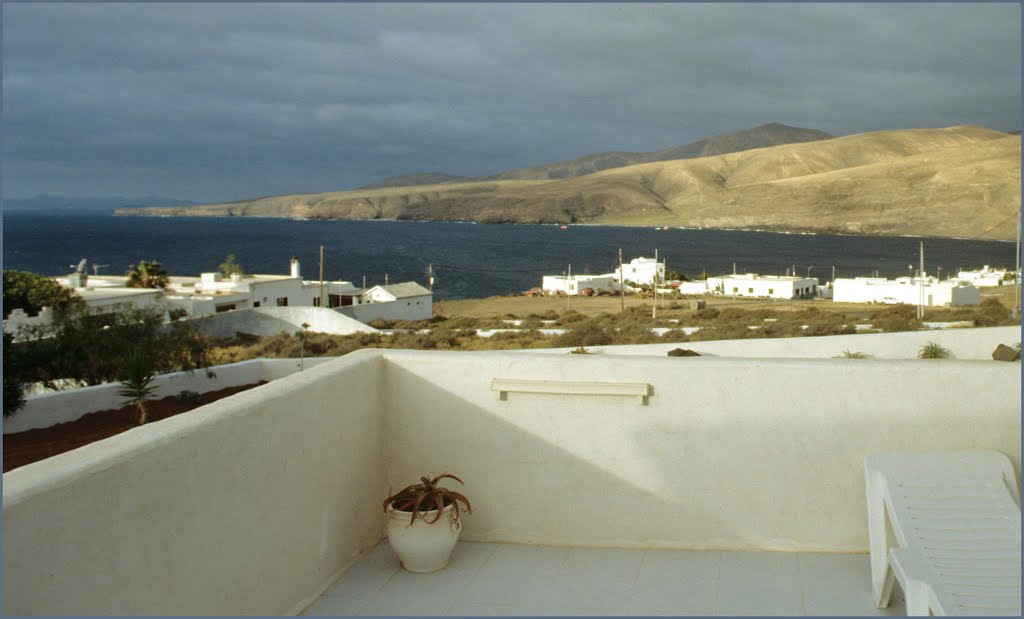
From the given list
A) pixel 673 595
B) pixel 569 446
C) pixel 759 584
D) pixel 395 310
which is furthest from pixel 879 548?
pixel 395 310

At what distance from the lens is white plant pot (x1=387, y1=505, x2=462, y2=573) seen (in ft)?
10.9

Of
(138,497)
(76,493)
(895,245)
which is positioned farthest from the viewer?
(895,245)

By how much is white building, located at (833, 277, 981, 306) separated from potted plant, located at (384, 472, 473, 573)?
44.8 m

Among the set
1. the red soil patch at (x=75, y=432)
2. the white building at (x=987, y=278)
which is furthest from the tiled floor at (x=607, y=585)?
the white building at (x=987, y=278)

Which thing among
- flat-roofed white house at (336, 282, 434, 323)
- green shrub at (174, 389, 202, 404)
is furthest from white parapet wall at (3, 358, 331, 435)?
flat-roofed white house at (336, 282, 434, 323)

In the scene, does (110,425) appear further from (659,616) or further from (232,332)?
(232,332)

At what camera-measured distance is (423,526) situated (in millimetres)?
3309

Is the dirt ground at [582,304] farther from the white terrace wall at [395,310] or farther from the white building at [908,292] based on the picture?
the white terrace wall at [395,310]

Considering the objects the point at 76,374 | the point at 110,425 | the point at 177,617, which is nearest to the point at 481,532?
the point at 177,617

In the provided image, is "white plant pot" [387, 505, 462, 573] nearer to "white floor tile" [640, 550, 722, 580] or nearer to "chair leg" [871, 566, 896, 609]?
"white floor tile" [640, 550, 722, 580]

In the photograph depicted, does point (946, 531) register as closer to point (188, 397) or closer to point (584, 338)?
point (188, 397)

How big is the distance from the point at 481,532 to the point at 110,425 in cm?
750

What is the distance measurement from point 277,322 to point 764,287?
42171 mm

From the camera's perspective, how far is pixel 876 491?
2980 millimetres
